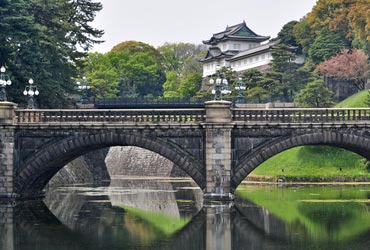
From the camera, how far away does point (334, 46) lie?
10356 cm

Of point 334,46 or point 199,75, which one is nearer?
point 334,46

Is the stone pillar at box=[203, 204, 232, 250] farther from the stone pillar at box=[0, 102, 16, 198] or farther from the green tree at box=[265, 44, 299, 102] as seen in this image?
the green tree at box=[265, 44, 299, 102]

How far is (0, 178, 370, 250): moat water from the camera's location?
3666cm

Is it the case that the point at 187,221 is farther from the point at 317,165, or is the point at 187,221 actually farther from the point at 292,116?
the point at 317,165

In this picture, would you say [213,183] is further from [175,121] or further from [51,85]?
[51,85]

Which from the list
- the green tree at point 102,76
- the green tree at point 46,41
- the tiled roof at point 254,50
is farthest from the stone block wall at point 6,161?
the green tree at point 102,76

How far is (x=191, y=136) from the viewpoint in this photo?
5241cm

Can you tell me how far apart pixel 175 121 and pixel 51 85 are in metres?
20.3

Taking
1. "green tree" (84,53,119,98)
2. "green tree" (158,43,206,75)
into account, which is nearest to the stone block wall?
"green tree" (84,53,119,98)

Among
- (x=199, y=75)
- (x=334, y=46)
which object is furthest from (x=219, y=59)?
(x=334, y=46)

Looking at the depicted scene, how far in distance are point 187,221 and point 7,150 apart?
13784 millimetres

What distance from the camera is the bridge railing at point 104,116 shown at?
52.8 meters

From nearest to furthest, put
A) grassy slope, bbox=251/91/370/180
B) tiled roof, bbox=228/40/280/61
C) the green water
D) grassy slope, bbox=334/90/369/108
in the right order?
the green water, grassy slope, bbox=251/91/370/180, grassy slope, bbox=334/90/369/108, tiled roof, bbox=228/40/280/61

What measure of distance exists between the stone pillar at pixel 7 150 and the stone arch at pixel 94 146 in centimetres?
53
